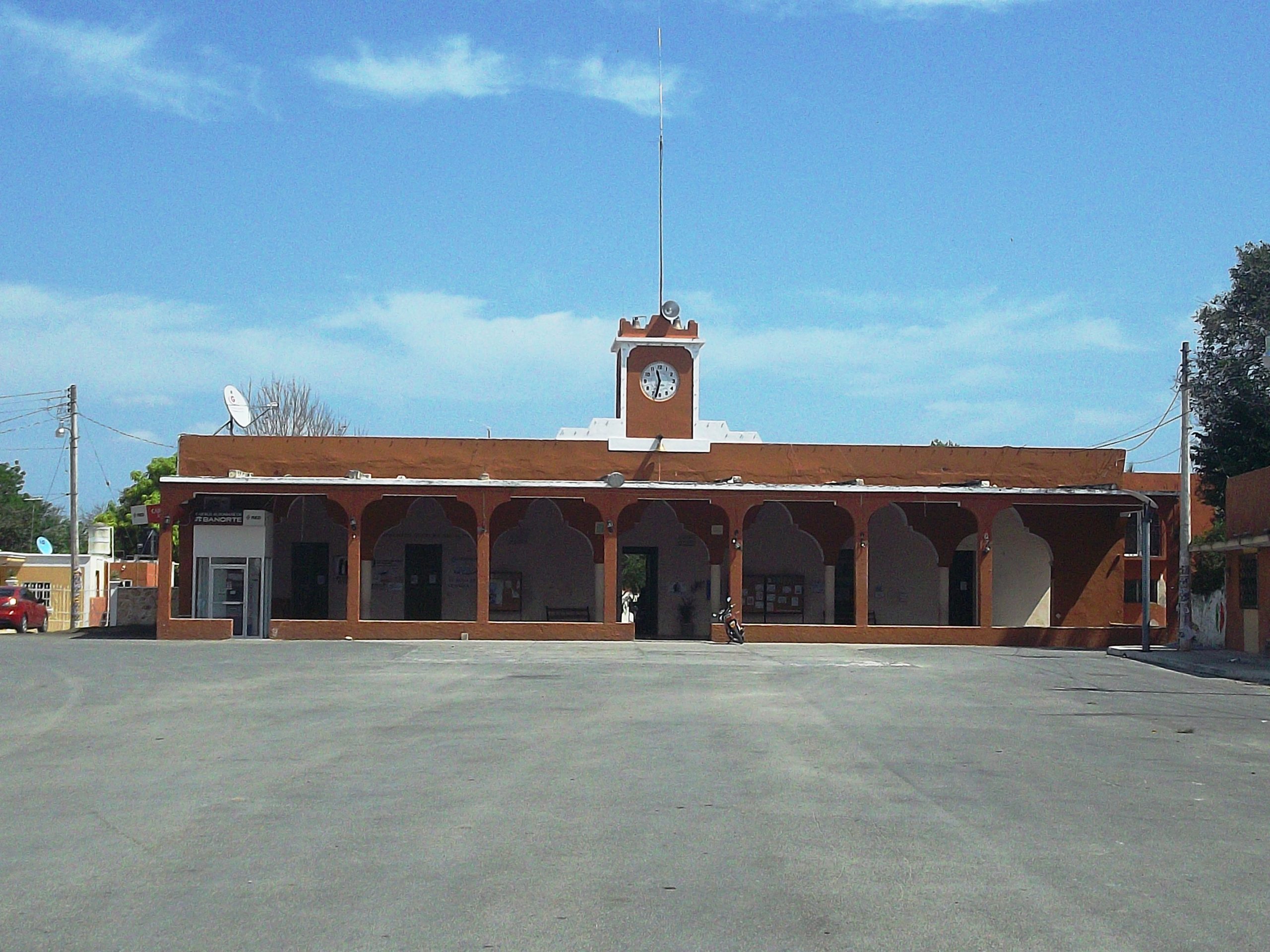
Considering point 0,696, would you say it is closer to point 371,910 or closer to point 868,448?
point 371,910

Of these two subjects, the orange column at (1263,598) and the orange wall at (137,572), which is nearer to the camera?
the orange column at (1263,598)

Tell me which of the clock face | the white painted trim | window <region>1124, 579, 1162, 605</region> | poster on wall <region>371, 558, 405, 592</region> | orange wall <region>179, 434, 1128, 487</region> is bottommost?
window <region>1124, 579, 1162, 605</region>

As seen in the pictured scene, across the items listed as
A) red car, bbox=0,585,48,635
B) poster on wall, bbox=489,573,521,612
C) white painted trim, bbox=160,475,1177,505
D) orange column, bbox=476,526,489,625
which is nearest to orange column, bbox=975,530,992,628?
white painted trim, bbox=160,475,1177,505

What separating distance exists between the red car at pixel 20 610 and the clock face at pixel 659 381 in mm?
19850

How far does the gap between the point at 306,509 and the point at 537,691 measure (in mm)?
19885

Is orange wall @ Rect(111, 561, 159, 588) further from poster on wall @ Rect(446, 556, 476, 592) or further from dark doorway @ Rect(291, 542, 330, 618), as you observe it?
poster on wall @ Rect(446, 556, 476, 592)

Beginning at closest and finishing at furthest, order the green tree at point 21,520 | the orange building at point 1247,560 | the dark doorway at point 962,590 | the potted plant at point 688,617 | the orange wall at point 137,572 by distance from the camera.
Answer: the orange building at point 1247,560 < the potted plant at point 688,617 < the dark doorway at point 962,590 < the orange wall at point 137,572 < the green tree at point 21,520

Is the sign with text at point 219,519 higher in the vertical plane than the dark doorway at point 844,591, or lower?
higher

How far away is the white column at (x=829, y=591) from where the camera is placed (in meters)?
36.0

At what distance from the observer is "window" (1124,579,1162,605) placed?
42.3 meters

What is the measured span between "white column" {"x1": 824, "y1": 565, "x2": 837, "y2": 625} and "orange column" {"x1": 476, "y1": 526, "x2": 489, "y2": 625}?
9.10 m

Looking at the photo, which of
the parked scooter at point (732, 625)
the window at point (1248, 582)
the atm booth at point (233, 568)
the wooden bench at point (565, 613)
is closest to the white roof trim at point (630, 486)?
the atm booth at point (233, 568)

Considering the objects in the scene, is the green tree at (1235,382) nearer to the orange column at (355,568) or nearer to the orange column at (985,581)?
the orange column at (985,581)

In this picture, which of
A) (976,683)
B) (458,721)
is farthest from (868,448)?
(458,721)
